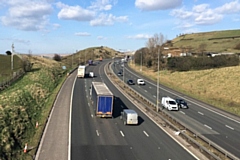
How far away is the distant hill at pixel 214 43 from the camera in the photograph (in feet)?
468

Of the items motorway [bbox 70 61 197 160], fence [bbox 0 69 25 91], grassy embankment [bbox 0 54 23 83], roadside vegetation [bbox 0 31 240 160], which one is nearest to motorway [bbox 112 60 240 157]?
roadside vegetation [bbox 0 31 240 160]

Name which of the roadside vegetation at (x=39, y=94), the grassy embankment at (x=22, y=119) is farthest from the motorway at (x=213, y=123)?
the grassy embankment at (x=22, y=119)

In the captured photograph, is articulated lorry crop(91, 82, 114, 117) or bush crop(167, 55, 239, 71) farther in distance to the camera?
bush crop(167, 55, 239, 71)

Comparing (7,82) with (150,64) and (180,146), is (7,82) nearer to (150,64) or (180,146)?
(180,146)

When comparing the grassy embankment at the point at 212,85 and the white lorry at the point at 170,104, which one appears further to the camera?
the grassy embankment at the point at 212,85

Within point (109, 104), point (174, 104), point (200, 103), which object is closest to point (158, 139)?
point (109, 104)

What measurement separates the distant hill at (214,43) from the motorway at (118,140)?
108 metres

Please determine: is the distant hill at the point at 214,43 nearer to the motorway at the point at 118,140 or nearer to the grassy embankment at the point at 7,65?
the grassy embankment at the point at 7,65

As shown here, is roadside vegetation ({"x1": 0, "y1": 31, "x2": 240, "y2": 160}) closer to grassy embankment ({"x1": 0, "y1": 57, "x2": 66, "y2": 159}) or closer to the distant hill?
grassy embankment ({"x1": 0, "y1": 57, "x2": 66, "y2": 159})

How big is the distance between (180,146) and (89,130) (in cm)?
1078

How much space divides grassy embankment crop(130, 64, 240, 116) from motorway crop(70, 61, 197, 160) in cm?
2159

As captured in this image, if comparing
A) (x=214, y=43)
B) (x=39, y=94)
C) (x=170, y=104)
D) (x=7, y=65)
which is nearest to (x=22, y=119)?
(x=39, y=94)

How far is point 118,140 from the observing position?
98.3 feet

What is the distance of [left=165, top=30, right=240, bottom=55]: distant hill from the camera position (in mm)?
142500
